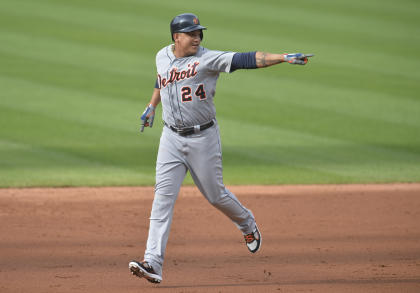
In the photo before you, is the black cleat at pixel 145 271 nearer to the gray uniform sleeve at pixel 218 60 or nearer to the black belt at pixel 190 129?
the black belt at pixel 190 129

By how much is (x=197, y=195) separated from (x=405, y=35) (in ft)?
30.9

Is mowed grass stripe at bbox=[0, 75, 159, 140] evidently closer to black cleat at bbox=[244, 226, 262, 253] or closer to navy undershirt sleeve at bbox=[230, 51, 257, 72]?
black cleat at bbox=[244, 226, 262, 253]

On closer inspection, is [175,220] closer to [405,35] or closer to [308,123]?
[308,123]

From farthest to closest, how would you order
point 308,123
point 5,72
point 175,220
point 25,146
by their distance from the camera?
point 5,72 → point 308,123 → point 25,146 → point 175,220

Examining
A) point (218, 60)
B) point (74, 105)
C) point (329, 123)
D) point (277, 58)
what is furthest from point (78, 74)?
point (277, 58)

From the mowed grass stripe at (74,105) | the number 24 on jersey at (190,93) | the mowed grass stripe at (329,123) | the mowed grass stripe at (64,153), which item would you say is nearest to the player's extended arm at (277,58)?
the number 24 on jersey at (190,93)

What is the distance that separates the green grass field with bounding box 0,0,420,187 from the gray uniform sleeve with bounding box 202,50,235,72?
12.8 ft

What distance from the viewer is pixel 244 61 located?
16.8 feet

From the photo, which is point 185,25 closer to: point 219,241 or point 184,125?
point 184,125

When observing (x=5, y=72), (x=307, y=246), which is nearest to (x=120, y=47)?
(x=5, y=72)

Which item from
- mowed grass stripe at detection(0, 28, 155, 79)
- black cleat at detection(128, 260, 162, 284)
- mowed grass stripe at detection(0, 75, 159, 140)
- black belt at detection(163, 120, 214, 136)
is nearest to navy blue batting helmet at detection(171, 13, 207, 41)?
black belt at detection(163, 120, 214, 136)

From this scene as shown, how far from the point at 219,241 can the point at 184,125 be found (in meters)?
1.68

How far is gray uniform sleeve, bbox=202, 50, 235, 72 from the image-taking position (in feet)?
17.0

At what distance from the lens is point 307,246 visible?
6.53m
